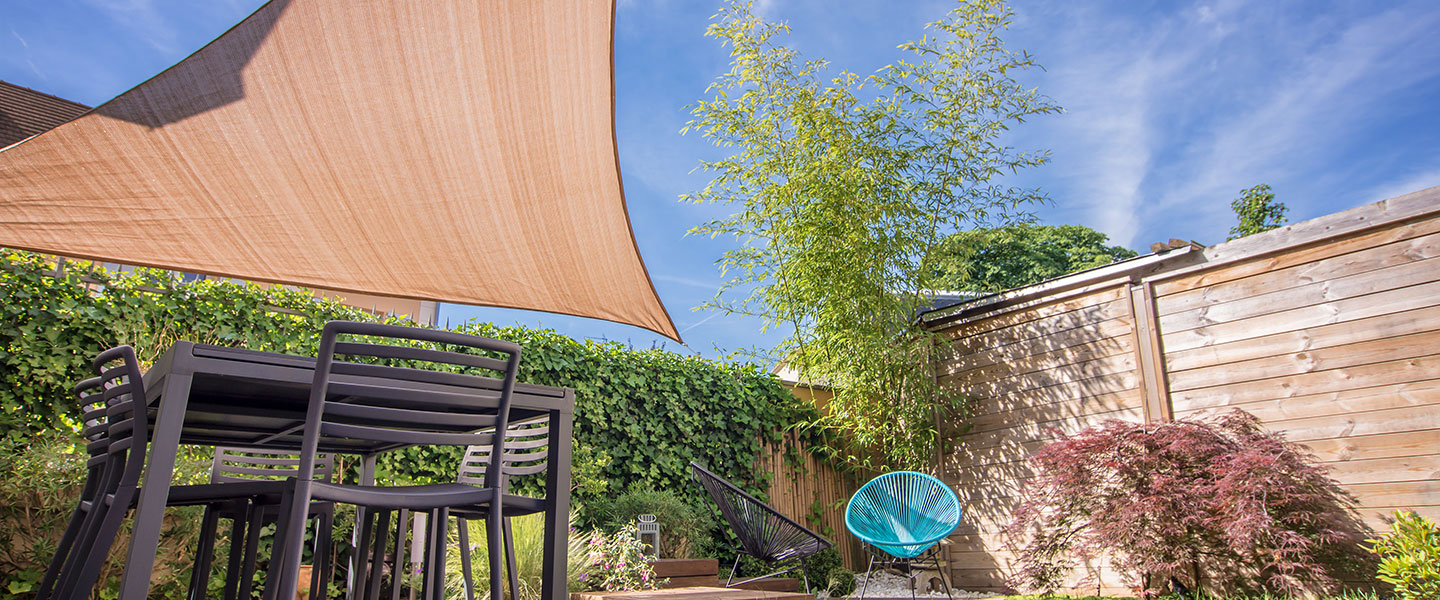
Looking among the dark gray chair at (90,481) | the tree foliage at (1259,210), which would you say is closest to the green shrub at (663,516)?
the dark gray chair at (90,481)

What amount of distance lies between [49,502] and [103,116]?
145cm

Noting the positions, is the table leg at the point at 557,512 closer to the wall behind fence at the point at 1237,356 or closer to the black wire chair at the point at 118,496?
the black wire chair at the point at 118,496

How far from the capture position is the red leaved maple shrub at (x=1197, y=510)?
3707 millimetres

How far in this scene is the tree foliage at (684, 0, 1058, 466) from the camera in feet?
18.7

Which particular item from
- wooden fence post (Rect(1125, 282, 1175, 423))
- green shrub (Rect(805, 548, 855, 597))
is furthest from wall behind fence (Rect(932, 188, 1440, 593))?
green shrub (Rect(805, 548, 855, 597))

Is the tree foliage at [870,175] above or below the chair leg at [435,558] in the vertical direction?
above

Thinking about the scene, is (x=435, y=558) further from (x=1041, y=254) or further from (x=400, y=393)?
(x=1041, y=254)

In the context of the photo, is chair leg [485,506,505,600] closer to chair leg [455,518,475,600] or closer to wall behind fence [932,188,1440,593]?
chair leg [455,518,475,600]

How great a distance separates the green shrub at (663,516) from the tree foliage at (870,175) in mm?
1724

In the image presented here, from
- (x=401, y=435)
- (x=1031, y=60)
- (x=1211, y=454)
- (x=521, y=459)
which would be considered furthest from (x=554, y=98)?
(x=1031, y=60)

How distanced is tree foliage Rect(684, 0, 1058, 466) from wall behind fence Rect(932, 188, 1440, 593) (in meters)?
Result: 0.56

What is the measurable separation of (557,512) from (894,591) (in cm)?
427

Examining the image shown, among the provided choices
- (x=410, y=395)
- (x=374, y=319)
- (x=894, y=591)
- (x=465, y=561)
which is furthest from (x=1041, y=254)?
(x=410, y=395)

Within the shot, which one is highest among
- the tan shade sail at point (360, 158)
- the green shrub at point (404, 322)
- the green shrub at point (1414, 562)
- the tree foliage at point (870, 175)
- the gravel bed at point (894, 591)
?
the tree foliage at point (870, 175)
